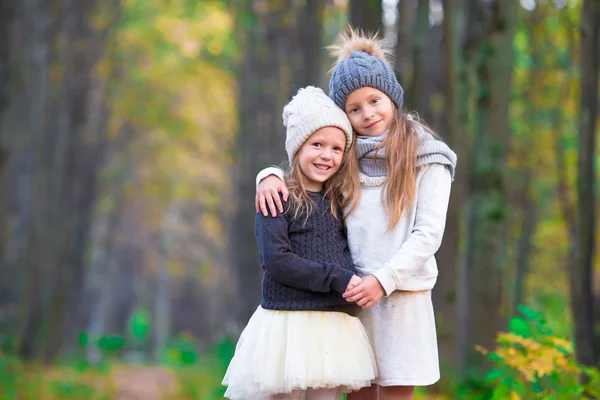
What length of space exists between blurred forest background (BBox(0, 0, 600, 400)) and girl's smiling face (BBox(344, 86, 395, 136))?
1790 millimetres

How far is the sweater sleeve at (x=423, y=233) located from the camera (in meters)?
4.38

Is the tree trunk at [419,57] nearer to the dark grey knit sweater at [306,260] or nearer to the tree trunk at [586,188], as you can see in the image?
the tree trunk at [586,188]

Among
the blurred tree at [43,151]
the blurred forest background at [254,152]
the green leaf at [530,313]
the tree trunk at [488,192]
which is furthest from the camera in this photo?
the blurred tree at [43,151]

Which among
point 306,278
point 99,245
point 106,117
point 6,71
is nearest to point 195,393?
point 6,71

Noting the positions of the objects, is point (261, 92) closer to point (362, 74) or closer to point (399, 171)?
point (362, 74)

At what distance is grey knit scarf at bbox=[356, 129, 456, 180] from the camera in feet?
15.0

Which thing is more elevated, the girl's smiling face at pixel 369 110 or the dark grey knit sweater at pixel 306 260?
the girl's smiling face at pixel 369 110

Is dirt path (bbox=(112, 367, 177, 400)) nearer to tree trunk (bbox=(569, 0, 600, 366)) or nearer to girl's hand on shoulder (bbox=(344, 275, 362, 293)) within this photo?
tree trunk (bbox=(569, 0, 600, 366))

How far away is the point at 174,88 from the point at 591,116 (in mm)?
19873

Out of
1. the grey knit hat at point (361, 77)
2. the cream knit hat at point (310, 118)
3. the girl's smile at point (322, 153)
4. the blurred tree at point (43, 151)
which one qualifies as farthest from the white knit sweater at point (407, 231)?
the blurred tree at point (43, 151)

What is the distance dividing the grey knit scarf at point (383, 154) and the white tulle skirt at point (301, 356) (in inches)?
30.7

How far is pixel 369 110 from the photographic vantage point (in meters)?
4.65

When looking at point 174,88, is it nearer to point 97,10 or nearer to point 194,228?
point 97,10

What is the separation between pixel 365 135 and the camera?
187 inches
